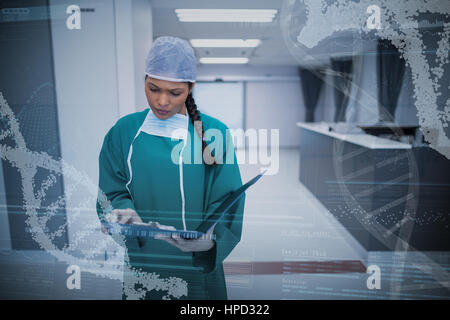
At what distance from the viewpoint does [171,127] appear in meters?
0.93

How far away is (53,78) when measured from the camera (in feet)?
4.18

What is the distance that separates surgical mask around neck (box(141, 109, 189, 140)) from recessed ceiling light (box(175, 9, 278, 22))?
489 mm

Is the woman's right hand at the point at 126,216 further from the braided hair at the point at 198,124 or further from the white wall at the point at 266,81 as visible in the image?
the white wall at the point at 266,81

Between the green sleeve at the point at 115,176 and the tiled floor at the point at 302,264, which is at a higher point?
the green sleeve at the point at 115,176

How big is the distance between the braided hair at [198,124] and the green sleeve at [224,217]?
0.11 ft

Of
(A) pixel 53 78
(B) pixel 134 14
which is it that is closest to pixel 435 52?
(B) pixel 134 14

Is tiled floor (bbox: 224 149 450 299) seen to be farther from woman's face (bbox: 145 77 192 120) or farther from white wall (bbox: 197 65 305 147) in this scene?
white wall (bbox: 197 65 305 147)

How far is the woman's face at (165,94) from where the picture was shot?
0.86 meters

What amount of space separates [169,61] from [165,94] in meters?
0.10

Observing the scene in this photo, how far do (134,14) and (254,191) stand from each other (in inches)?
47.1

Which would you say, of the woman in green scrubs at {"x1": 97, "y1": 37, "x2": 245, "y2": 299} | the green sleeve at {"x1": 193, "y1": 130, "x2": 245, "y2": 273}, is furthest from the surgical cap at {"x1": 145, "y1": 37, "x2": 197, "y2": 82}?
the green sleeve at {"x1": 193, "y1": 130, "x2": 245, "y2": 273}

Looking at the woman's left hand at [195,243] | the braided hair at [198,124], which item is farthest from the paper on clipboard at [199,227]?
the braided hair at [198,124]

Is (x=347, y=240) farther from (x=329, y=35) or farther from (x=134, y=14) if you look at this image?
(x=134, y=14)

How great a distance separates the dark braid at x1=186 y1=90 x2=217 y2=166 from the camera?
3.03 ft
